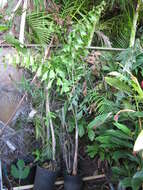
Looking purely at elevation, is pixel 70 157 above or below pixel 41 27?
below

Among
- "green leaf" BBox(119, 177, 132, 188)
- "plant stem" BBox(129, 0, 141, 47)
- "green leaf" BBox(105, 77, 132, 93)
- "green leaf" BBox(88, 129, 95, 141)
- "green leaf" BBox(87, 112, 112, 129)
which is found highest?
"plant stem" BBox(129, 0, 141, 47)

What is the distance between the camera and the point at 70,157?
2.13 meters

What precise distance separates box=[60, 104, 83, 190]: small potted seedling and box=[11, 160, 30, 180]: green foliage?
0.34 m

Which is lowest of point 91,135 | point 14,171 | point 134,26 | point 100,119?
point 14,171

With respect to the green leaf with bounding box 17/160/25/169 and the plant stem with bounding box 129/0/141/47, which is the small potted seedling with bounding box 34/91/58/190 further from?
the plant stem with bounding box 129/0/141/47

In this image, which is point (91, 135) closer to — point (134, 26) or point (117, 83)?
point (117, 83)

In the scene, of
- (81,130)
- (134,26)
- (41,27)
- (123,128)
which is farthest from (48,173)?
(134,26)

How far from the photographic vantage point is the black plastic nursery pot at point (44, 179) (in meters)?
2.02

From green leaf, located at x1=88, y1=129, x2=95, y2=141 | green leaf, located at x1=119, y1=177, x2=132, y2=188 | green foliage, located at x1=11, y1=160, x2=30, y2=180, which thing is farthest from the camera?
green foliage, located at x1=11, y1=160, x2=30, y2=180

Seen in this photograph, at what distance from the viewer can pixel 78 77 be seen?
1.85 meters

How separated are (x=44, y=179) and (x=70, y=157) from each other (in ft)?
0.96

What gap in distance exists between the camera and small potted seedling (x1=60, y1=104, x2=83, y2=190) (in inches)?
78.7

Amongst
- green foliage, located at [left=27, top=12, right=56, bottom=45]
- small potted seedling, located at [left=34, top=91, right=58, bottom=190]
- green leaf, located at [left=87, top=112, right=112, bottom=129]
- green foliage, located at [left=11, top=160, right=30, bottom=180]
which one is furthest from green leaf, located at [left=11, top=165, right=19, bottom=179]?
green foliage, located at [left=27, top=12, right=56, bottom=45]

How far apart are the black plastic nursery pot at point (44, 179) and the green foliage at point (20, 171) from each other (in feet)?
0.36
